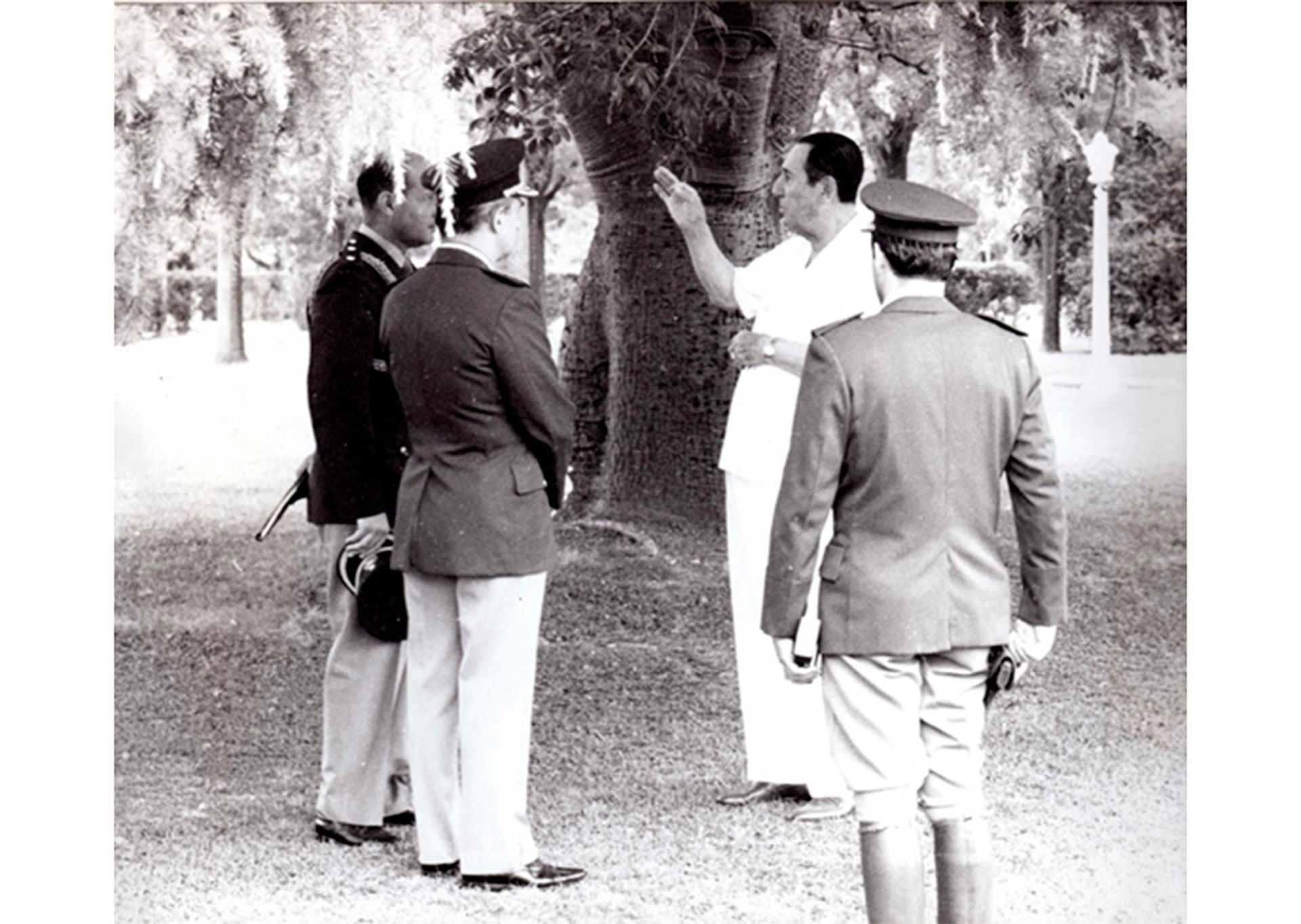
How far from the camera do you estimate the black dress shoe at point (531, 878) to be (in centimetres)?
564

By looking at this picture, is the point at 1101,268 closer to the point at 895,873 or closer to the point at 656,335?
the point at 656,335

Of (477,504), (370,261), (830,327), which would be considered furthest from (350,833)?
(830,327)

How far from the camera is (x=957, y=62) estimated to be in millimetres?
6180

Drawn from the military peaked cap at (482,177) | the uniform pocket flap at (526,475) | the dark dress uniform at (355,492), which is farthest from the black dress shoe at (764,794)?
the military peaked cap at (482,177)

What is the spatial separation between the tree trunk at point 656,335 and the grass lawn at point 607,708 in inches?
7.2

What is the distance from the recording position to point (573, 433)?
599 centimetres

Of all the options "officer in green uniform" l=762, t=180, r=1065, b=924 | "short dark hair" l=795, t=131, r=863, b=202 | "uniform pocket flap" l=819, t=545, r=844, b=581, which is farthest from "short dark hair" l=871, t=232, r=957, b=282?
"short dark hair" l=795, t=131, r=863, b=202

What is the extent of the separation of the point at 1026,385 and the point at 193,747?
287 centimetres

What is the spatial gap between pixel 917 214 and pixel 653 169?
1825mm

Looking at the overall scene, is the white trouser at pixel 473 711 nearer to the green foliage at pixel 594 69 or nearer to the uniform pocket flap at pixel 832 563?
the uniform pocket flap at pixel 832 563

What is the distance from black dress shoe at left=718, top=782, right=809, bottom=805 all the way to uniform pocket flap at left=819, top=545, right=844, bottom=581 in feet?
4.90

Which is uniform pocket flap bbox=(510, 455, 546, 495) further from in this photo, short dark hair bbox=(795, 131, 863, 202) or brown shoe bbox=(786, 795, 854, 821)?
brown shoe bbox=(786, 795, 854, 821)

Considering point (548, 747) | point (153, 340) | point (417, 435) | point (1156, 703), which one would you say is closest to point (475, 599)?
point (417, 435)

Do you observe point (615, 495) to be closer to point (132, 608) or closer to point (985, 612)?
point (132, 608)
